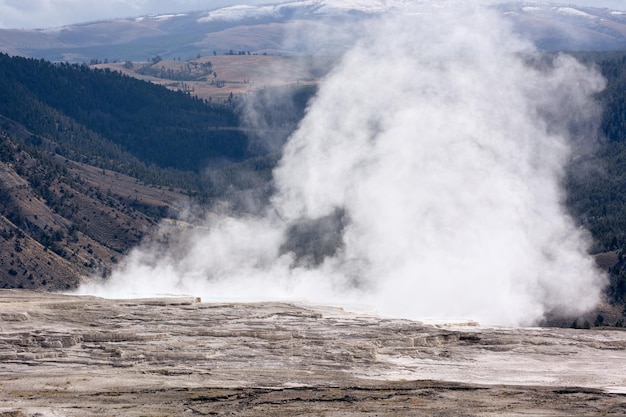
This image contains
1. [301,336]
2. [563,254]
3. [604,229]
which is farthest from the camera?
[604,229]

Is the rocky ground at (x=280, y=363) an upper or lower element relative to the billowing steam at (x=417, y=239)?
upper

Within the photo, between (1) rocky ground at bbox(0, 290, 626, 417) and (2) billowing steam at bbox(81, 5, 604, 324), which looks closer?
(1) rocky ground at bbox(0, 290, 626, 417)

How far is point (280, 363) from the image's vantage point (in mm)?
75438

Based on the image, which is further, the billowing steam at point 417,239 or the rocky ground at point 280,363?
the billowing steam at point 417,239

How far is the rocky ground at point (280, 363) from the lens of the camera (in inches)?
2554

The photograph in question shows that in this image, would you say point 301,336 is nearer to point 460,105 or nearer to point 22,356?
point 22,356

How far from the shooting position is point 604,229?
636ft

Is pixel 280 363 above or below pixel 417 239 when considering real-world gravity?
above

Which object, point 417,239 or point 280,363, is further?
point 417,239

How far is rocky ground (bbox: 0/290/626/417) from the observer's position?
64.9 m

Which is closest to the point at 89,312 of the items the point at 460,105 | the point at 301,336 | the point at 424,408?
the point at 301,336

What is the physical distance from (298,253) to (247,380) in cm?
10315

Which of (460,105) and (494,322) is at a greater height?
(460,105)

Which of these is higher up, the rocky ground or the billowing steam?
the rocky ground
